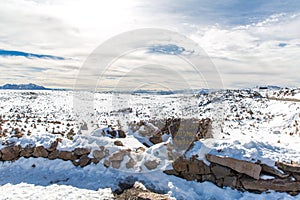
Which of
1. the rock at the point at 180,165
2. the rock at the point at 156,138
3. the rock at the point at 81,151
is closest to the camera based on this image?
the rock at the point at 180,165

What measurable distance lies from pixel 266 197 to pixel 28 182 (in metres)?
6.73

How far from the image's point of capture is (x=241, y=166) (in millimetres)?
6926

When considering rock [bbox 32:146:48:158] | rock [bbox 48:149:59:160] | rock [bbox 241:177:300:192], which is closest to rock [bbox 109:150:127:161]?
rock [bbox 48:149:59:160]

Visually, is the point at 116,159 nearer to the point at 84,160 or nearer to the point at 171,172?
the point at 84,160

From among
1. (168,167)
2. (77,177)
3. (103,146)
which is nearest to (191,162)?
(168,167)

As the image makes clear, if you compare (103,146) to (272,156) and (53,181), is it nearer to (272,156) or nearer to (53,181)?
(53,181)

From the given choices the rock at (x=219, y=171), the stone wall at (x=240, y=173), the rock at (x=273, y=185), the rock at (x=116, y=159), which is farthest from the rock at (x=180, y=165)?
the rock at (x=116, y=159)

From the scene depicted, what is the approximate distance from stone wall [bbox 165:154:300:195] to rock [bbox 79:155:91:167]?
8.90 feet

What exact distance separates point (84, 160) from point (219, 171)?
14.3 feet

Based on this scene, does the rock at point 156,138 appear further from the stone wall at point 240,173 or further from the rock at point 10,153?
the rock at point 10,153

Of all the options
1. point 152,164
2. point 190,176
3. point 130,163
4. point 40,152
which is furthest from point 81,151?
point 190,176

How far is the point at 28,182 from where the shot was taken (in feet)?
25.1

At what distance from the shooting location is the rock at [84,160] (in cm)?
850

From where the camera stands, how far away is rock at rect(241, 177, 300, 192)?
6.61 m
